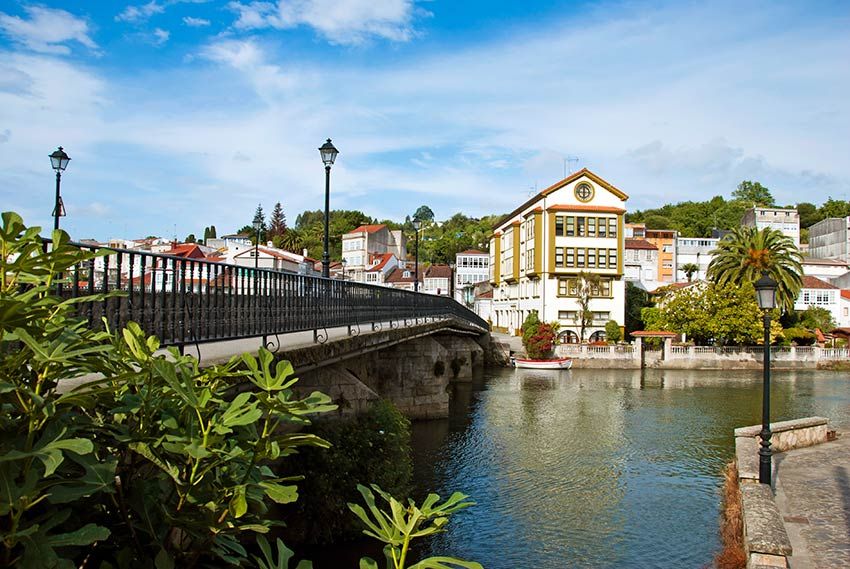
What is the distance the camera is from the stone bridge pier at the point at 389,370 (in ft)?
43.7

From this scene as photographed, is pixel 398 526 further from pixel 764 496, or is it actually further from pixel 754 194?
pixel 754 194

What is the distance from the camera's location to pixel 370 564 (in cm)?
288

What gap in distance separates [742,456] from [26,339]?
15.4 meters

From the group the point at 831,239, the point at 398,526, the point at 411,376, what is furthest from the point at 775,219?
the point at 398,526

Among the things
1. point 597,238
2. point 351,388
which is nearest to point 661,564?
point 351,388

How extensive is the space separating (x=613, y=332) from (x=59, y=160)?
47.8 m

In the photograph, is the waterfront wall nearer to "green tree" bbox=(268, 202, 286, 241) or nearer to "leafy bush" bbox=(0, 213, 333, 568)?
"leafy bush" bbox=(0, 213, 333, 568)

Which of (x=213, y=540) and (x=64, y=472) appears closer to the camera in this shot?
(x=64, y=472)

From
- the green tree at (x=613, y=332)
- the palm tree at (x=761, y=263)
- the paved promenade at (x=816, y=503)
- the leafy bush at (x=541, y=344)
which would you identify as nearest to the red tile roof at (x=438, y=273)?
the green tree at (x=613, y=332)

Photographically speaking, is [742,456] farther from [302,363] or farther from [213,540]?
[213,540]

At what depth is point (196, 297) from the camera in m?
8.17

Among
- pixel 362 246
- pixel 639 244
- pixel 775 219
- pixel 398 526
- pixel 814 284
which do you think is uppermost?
pixel 775 219

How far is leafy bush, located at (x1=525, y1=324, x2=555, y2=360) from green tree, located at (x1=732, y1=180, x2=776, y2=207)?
9706 cm

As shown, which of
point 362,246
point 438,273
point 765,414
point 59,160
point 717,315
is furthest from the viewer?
point 362,246
